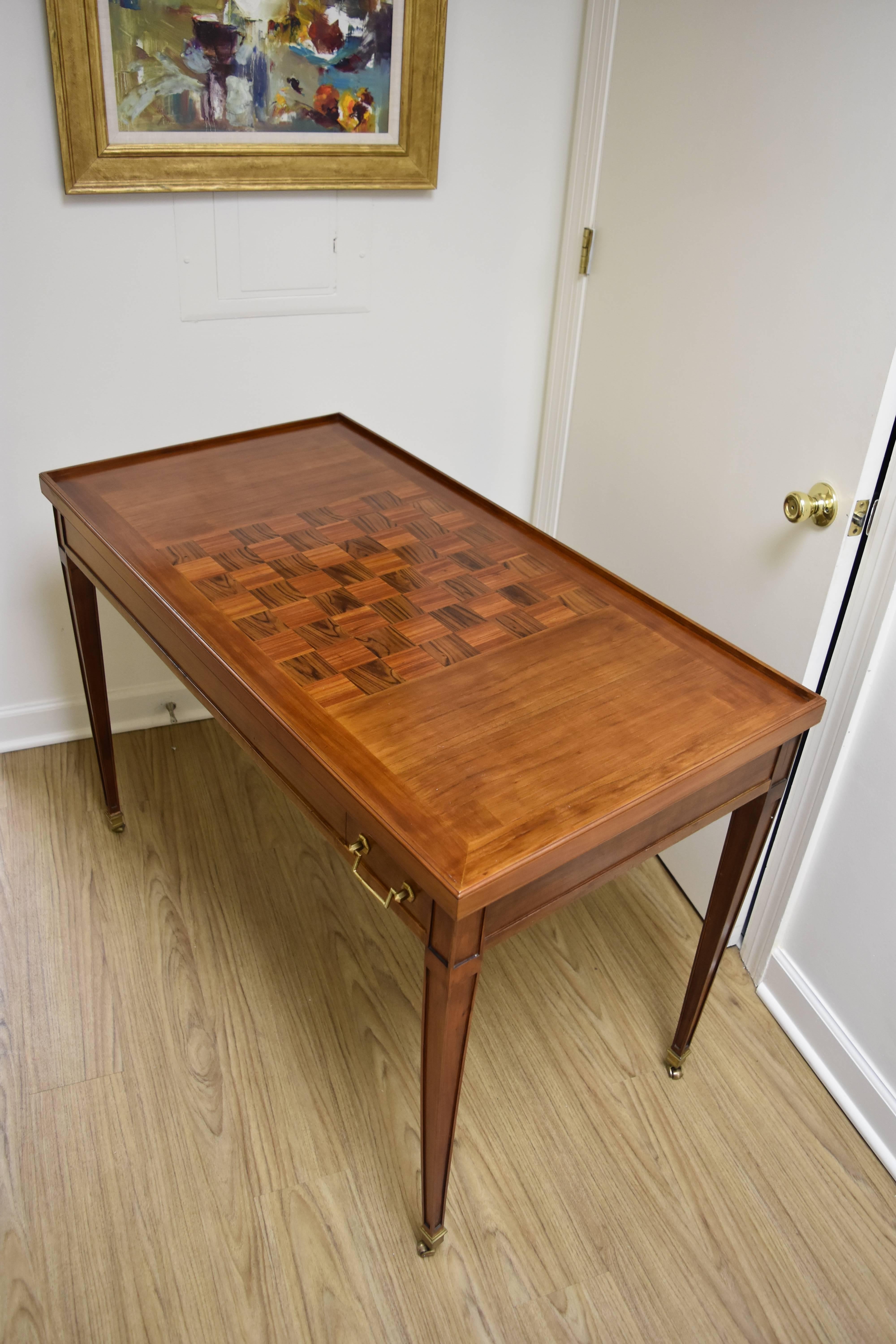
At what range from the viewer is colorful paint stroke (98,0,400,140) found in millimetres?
1752

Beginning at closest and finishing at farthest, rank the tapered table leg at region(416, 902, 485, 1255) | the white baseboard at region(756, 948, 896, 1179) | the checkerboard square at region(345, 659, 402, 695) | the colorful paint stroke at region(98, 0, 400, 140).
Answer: the tapered table leg at region(416, 902, 485, 1255) < the checkerboard square at region(345, 659, 402, 695) < the white baseboard at region(756, 948, 896, 1179) < the colorful paint stroke at region(98, 0, 400, 140)

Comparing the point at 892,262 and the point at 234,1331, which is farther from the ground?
the point at 892,262

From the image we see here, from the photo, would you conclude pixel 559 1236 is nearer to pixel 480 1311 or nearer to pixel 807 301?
pixel 480 1311

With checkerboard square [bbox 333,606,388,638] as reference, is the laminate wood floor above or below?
below

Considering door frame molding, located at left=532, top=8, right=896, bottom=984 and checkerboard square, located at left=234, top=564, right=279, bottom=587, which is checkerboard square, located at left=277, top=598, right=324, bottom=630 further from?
door frame molding, located at left=532, top=8, right=896, bottom=984

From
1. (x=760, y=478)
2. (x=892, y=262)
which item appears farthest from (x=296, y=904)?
(x=892, y=262)

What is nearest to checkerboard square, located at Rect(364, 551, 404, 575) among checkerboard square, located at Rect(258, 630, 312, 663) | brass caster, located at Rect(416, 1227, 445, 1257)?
checkerboard square, located at Rect(258, 630, 312, 663)

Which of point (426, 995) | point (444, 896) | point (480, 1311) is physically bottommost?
point (480, 1311)

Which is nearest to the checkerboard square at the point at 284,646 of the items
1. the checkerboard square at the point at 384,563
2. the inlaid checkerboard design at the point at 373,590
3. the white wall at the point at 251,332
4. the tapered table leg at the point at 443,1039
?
the inlaid checkerboard design at the point at 373,590

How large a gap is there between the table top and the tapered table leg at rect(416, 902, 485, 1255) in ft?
0.37

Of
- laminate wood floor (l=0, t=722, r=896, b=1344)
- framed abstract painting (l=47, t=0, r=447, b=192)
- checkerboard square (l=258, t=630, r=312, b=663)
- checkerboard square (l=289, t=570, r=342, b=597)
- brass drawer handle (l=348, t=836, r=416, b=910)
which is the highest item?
framed abstract painting (l=47, t=0, r=447, b=192)

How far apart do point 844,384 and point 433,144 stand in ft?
3.41

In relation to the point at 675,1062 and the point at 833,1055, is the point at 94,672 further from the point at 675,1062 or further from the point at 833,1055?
the point at 833,1055

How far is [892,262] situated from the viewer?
1.38m
